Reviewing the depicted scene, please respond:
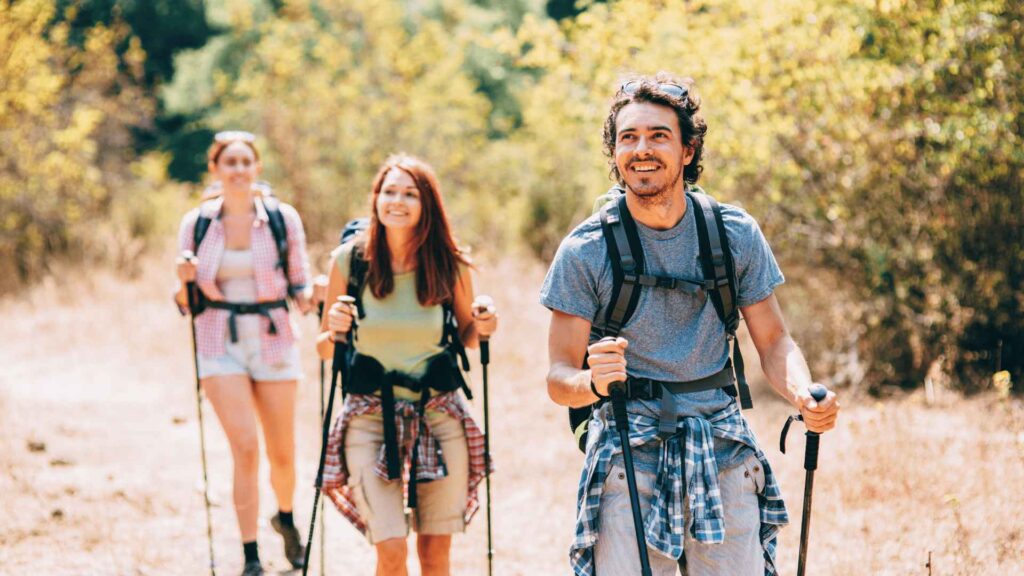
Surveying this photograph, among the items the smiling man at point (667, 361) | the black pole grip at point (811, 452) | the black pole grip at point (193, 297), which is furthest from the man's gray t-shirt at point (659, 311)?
the black pole grip at point (193, 297)

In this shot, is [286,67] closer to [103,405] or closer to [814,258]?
[103,405]

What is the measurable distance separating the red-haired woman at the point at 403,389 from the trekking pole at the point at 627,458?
149 cm

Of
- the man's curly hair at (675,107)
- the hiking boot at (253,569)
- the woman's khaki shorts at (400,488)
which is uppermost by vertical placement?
the man's curly hair at (675,107)

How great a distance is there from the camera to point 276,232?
586cm

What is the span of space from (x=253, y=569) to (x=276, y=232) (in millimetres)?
1751

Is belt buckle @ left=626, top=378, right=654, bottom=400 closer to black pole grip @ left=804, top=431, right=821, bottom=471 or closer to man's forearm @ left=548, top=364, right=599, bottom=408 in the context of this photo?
man's forearm @ left=548, top=364, right=599, bottom=408

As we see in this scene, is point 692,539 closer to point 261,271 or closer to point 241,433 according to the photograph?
point 241,433

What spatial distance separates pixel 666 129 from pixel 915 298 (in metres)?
6.35

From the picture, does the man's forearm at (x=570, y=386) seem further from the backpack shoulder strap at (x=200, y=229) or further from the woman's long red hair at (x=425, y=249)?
the backpack shoulder strap at (x=200, y=229)

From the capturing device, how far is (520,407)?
10.1m

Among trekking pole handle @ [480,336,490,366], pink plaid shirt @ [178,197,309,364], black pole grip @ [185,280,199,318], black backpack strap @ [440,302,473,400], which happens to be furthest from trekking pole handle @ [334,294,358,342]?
black pole grip @ [185,280,199,318]

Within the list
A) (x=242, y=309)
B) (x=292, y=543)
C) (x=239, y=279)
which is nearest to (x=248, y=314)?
(x=242, y=309)

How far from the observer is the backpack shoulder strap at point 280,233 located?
5.86 metres

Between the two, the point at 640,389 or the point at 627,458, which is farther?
the point at 640,389
